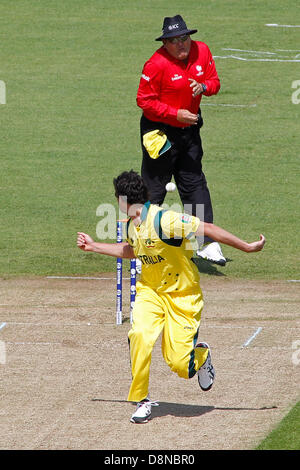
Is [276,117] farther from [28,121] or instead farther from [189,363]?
[189,363]

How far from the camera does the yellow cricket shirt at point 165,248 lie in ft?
30.3

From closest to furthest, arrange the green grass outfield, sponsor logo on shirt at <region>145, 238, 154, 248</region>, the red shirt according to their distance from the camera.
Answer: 1. sponsor logo on shirt at <region>145, 238, 154, 248</region>
2. the red shirt
3. the green grass outfield

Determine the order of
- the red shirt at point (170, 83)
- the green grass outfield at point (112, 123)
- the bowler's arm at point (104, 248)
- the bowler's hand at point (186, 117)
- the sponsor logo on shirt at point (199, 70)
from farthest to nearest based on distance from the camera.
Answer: the green grass outfield at point (112, 123)
the sponsor logo on shirt at point (199, 70)
the red shirt at point (170, 83)
the bowler's hand at point (186, 117)
the bowler's arm at point (104, 248)

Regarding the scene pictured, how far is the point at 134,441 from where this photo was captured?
861 cm

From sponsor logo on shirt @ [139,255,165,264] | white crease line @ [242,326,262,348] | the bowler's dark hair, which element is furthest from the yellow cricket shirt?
white crease line @ [242,326,262,348]

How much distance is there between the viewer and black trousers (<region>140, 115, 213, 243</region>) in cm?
1373

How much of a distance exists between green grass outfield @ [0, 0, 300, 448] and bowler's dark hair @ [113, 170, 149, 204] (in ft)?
16.2

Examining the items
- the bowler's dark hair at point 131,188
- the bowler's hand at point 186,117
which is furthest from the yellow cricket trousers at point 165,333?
the bowler's hand at point 186,117

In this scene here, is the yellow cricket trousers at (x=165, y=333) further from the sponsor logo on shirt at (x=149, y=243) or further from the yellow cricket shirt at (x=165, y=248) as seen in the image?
the sponsor logo on shirt at (x=149, y=243)

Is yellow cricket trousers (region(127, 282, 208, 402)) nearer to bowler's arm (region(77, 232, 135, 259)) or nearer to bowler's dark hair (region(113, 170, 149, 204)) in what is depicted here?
bowler's arm (region(77, 232, 135, 259))

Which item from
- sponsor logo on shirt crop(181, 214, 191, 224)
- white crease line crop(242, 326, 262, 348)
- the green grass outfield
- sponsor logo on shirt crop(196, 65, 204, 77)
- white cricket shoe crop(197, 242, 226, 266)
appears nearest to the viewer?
sponsor logo on shirt crop(181, 214, 191, 224)

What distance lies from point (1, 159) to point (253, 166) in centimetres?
459

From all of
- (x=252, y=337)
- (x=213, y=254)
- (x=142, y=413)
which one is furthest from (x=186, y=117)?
(x=142, y=413)
